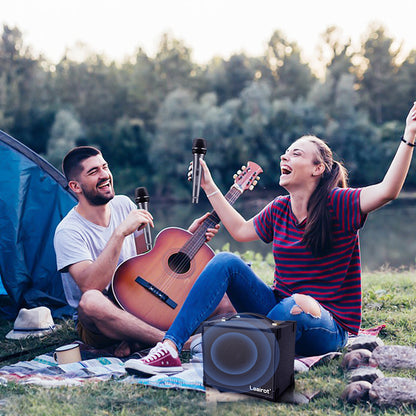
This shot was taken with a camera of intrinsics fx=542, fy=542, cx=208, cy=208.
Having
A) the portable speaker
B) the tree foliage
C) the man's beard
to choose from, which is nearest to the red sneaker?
the portable speaker

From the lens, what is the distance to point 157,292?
3.08 m

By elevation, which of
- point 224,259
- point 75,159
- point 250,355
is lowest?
point 250,355

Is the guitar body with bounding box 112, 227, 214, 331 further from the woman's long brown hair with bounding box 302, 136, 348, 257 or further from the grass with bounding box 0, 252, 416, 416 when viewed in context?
the woman's long brown hair with bounding box 302, 136, 348, 257

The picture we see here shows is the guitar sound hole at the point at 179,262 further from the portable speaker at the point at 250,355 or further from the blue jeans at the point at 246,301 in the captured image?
the portable speaker at the point at 250,355

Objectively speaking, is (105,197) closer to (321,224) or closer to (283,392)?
(321,224)

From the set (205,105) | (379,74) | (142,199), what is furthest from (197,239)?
(379,74)

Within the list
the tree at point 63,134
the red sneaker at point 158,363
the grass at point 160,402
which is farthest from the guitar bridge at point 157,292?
the tree at point 63,134

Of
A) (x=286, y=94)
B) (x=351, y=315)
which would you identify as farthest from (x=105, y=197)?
(x=286, y=94)

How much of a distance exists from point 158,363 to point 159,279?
71cm

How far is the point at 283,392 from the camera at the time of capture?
2236 millimetres

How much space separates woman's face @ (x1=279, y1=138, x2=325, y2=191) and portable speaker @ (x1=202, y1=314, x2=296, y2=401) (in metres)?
0.76

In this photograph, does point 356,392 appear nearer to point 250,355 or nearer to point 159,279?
point 250,355

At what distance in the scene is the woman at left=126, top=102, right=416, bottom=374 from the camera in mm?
2488

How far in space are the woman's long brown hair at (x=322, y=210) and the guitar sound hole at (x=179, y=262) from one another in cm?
90
